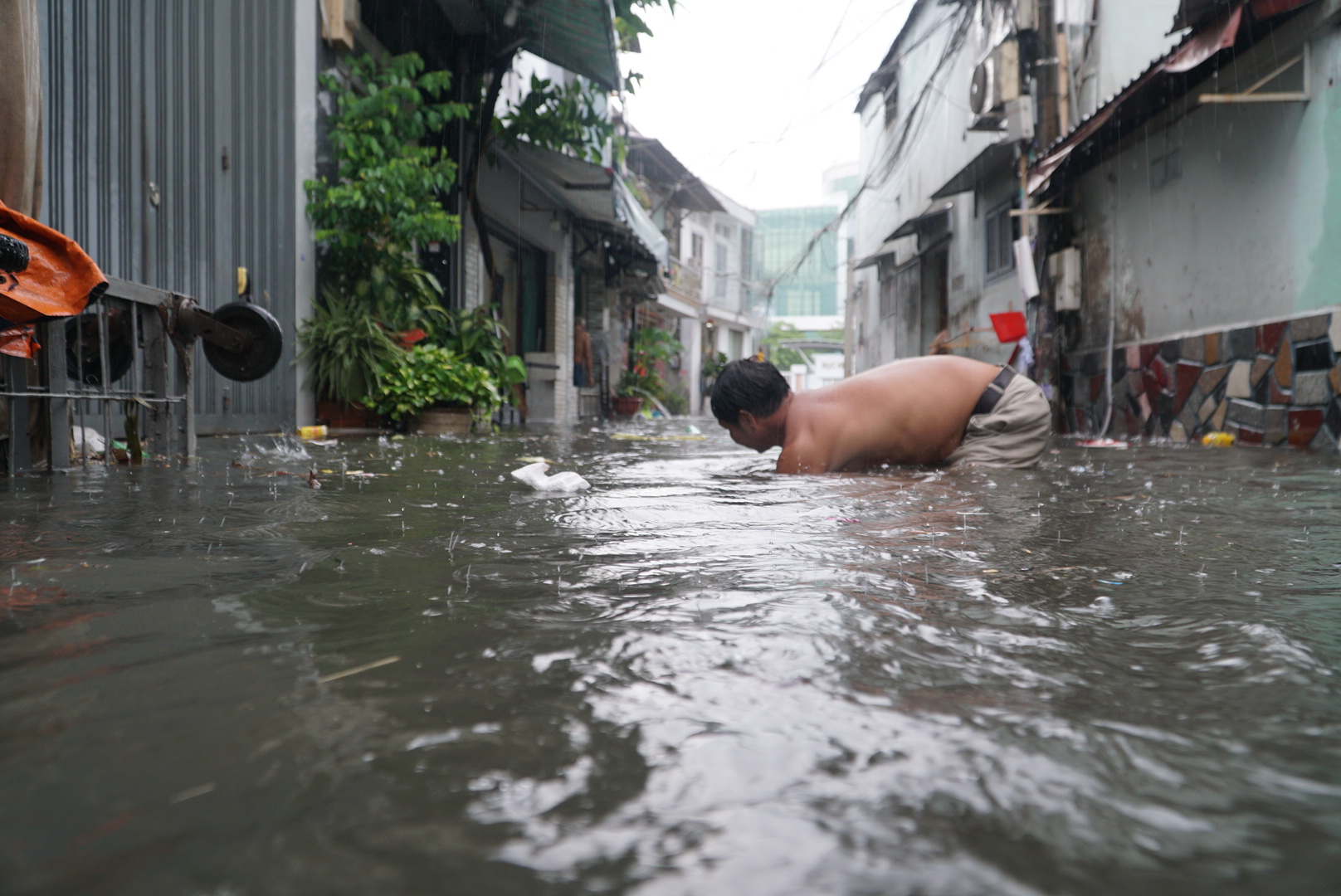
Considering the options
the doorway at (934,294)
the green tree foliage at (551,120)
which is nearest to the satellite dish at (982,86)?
the green tree foliage at (551,120)

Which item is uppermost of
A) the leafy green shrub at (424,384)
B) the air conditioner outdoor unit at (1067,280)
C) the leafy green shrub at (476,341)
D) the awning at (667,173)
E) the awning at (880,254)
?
the awning at (667,173)

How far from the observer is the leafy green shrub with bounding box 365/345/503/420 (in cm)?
725

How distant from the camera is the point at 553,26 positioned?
28.5 feet

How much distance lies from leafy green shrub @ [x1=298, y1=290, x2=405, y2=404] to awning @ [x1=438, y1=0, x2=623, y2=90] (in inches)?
135

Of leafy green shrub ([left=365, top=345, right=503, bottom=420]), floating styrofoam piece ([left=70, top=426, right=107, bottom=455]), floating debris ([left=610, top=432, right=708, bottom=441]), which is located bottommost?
floating debris ([left=610, top=432, right=708, bottom=441])

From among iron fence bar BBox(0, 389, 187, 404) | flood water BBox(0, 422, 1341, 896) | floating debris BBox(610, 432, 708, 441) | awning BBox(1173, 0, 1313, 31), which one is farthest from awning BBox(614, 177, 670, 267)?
flood water BBox(0, 422, 1341, 896)

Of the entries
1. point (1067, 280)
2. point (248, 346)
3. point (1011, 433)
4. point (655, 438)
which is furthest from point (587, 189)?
point (1011, 433)

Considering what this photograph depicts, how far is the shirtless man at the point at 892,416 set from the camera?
3.91 meters

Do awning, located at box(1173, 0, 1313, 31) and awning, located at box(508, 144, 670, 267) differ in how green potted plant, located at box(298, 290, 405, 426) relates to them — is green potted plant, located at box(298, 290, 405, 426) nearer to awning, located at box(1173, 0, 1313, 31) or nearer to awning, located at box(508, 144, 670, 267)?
awning, located at box(508, 144, 670, 267)

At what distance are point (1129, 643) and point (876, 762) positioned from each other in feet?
1.93

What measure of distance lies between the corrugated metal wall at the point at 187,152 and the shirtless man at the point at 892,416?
3.45 metres

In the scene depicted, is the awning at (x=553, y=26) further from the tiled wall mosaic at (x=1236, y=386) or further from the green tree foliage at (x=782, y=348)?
the green tree foliage at (x=782, y=348)

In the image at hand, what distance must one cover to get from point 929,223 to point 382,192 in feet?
36.0

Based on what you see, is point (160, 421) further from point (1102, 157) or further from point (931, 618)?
point (1102, 157)
